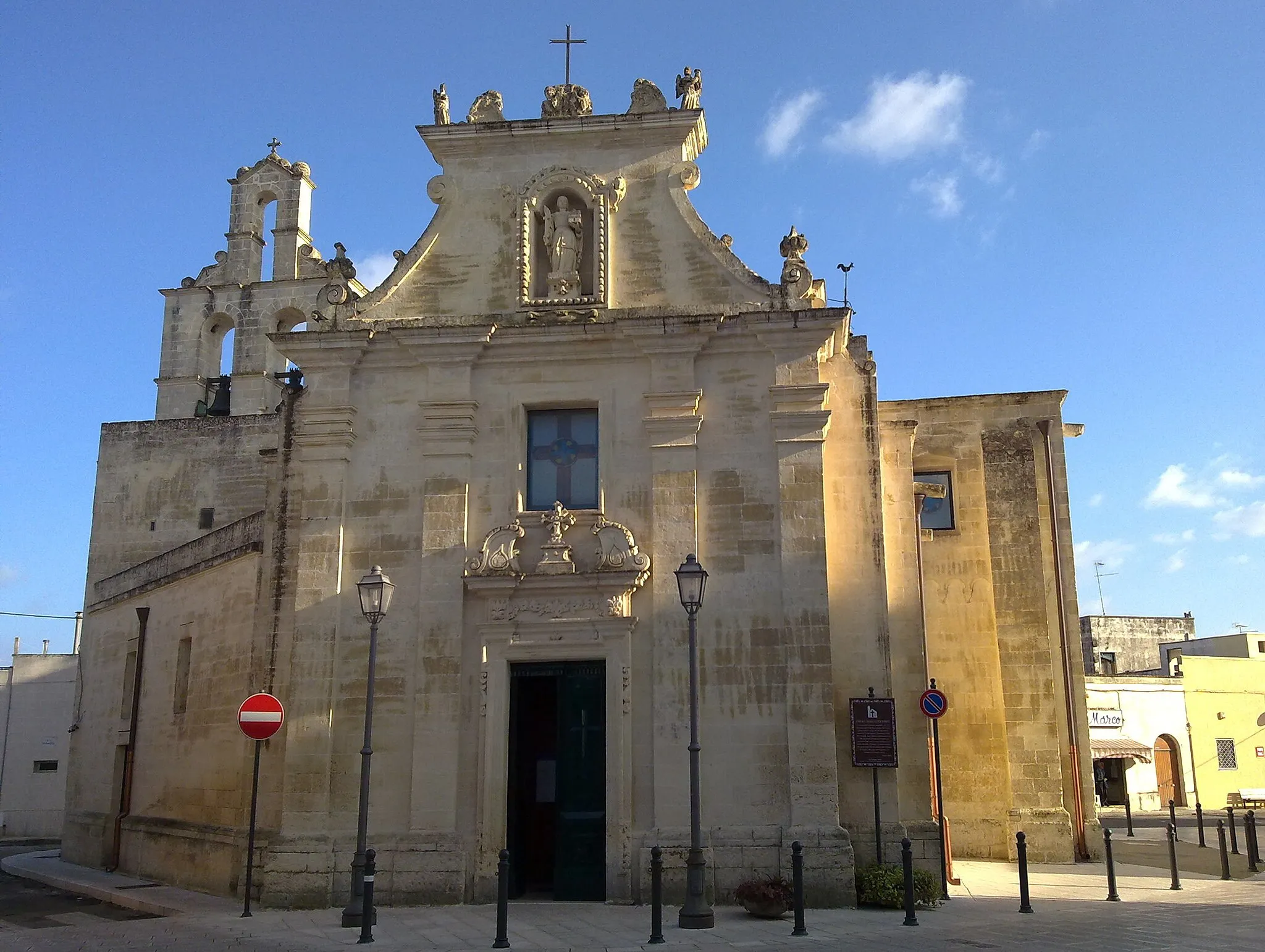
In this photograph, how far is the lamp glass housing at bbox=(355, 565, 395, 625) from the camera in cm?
1409

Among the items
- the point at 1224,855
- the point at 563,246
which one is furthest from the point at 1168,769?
the point at 563,246

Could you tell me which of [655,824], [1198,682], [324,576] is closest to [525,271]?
[324,576]

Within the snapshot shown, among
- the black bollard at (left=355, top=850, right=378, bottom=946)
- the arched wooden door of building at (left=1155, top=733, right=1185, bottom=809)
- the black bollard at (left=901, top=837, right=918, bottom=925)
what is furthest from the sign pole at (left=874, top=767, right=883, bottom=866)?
the arched wooden door of building at (left=1155, top=733, right=1185, bottom=809)

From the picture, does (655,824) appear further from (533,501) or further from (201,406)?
(201,406)

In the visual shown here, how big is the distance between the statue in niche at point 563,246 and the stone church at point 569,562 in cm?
5

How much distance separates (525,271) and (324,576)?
17.5ft

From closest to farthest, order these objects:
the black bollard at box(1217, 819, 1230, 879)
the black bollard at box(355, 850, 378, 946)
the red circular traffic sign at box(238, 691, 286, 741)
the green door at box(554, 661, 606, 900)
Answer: the black bollard at box(355, 850, 378, 946) < the red circular traffic sign at box(238, 691, 286, 741) < the green door at box(554, 661, 606, 900) < the black bollard at box(1217, 819, 1230, 879)

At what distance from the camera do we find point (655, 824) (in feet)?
48.2

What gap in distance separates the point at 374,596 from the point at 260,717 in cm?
244

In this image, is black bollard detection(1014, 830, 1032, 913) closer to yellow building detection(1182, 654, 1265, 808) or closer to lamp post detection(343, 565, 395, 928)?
lamp post detection(343, 565, 395, 928)

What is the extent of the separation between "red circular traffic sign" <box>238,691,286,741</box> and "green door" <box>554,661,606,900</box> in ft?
12.3

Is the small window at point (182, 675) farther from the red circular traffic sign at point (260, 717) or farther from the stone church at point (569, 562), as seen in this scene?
the red circular traffic sign at point (260, 717)

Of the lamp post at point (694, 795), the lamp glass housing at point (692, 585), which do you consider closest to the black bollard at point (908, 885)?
the lamp post at point (694, 795)

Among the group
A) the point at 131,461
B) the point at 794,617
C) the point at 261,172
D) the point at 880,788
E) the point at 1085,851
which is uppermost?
the point at 261,172
